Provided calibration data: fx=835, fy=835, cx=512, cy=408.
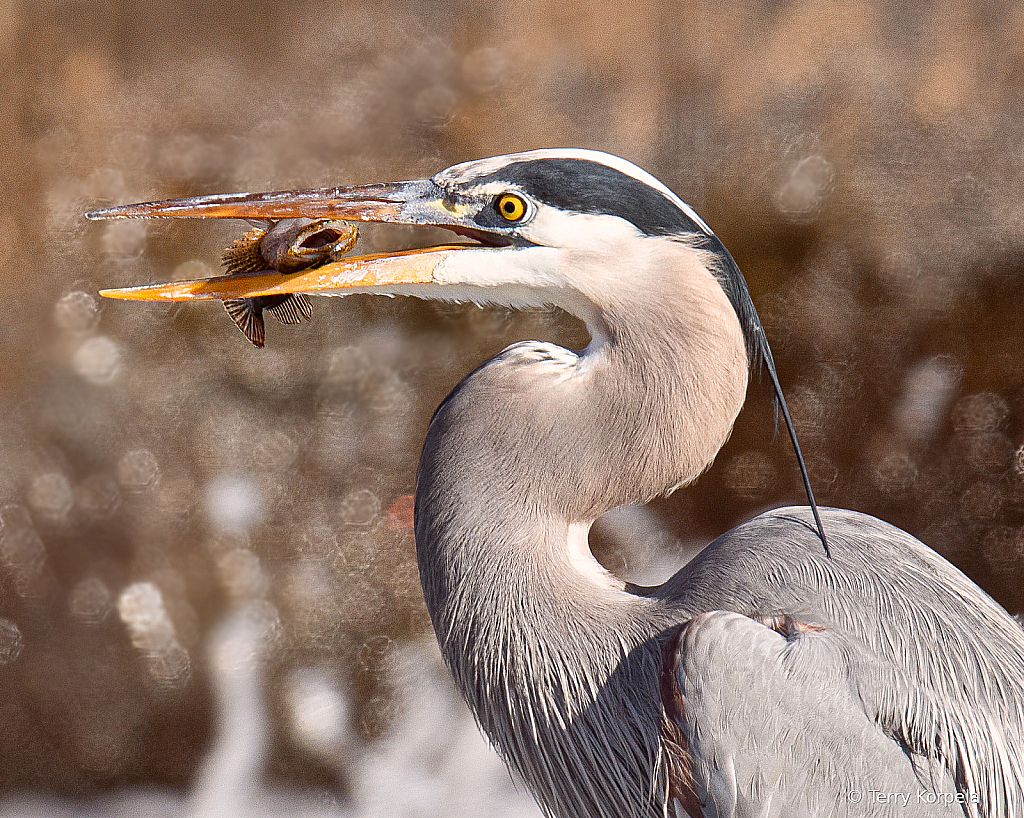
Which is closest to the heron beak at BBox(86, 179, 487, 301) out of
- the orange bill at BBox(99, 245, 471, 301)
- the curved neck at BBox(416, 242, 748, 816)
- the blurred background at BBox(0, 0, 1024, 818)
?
the orange bill at BBox(99, 245, 471, 301)

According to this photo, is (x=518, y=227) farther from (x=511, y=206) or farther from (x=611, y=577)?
(x=611, y=577)

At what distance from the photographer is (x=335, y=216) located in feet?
2.50

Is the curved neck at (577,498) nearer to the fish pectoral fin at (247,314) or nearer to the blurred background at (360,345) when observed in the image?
the fish pectoral fin at (247,314)

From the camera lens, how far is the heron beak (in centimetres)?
76

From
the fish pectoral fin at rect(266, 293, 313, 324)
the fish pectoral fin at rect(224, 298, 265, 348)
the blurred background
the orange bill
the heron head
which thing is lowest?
the blurred background

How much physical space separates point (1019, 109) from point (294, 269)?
1743 millimetres

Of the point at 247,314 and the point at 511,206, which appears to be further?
the point at 247,314

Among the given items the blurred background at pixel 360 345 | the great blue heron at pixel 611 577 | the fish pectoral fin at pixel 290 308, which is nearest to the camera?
the great blue heron at pixel 611 577

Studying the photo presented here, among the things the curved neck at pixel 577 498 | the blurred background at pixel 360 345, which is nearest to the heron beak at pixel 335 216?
the curved neck at pixel 577 498

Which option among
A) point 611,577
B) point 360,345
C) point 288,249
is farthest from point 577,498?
point 360,345

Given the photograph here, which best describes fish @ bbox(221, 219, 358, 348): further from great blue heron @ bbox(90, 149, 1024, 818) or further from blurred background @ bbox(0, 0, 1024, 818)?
blurred background @ bbox(0, 0, 1024, 818)

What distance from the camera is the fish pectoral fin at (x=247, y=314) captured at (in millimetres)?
847

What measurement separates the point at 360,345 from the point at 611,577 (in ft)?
4.15

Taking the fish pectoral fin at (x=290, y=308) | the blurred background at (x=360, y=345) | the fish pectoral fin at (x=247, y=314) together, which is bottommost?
the blurred background at (x=360, y=345)
